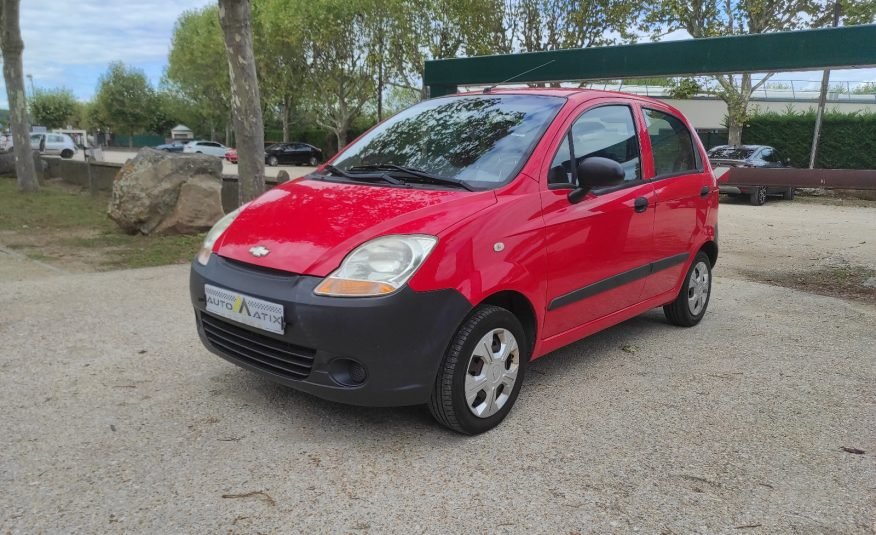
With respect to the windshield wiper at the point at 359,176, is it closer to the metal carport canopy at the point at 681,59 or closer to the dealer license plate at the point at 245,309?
the dealer license plate at the point at 245,309

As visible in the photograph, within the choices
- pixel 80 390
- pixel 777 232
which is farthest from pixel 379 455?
pixel 777 232

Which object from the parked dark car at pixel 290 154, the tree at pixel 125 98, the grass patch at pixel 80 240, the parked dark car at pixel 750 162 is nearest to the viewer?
the grass patch at pixel 80 240

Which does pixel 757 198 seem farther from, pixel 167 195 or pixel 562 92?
pixel 562 92

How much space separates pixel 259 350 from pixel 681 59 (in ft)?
24.1

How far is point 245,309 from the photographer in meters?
3.19

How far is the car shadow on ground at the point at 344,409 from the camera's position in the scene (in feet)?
11.1

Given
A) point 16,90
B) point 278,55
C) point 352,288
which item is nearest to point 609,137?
point 352,288

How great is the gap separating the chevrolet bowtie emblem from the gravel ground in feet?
2.90

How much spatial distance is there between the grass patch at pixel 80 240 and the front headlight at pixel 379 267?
5.47 meters

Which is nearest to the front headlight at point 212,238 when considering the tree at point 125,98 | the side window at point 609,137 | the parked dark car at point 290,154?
the side window at point 609,137

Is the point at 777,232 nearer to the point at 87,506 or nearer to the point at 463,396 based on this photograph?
the point at 463,396

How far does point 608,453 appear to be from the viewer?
3215mm

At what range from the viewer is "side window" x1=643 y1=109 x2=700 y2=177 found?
475 centimetres

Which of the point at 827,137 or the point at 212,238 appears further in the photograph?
the point at 827,137
